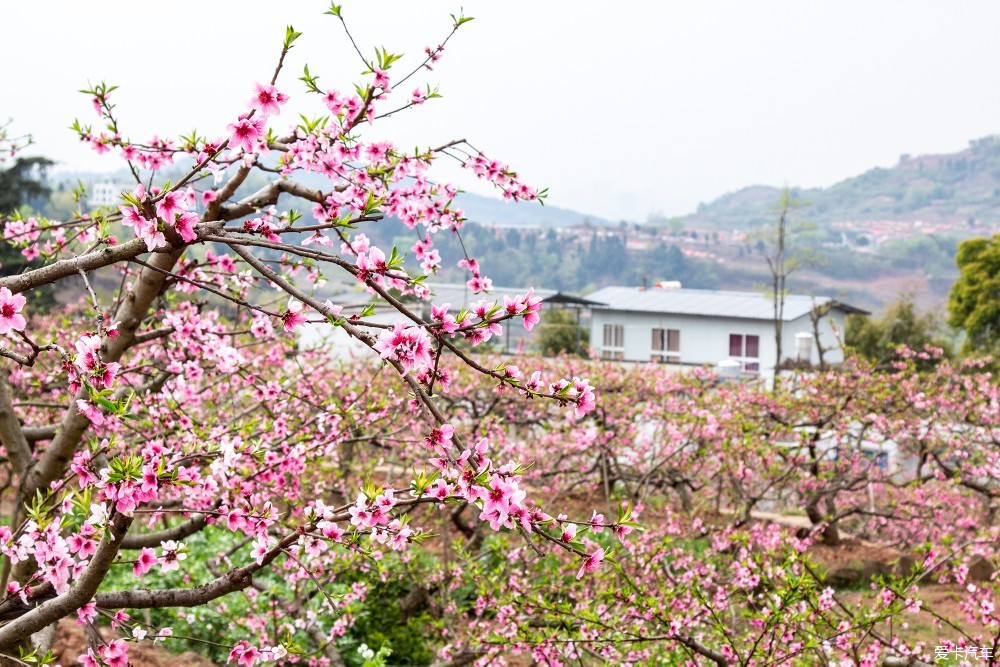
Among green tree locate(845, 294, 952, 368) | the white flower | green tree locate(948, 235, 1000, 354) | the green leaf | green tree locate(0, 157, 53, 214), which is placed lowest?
green tree locate(845, 294, 952, 368)

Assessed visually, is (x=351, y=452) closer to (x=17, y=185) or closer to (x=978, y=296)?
(x=17, y=185)

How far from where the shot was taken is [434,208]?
3.97 meters

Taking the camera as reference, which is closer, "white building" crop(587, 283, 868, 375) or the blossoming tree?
the blossoming tree

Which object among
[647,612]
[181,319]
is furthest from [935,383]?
[181,319]

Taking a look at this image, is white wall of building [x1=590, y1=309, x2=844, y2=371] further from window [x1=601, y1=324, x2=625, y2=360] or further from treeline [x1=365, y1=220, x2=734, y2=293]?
treeline [x1=365, y1=220, x2=734, y2=293]

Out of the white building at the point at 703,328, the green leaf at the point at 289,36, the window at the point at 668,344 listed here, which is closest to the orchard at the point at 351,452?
the green leaf at the point at 289,36

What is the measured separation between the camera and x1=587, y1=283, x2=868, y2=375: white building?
34.2 meters

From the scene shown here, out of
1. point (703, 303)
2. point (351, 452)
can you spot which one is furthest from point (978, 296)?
point (351, 452)

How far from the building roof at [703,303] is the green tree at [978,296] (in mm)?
5400

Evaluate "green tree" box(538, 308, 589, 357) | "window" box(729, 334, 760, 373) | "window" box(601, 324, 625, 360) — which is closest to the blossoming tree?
"green tree" box(538, 308, 589, 357)

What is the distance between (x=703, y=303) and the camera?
37.2m

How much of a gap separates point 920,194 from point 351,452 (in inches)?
6035

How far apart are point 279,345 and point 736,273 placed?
101763mm

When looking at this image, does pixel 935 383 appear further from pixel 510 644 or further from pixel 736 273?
pixel 736 273
